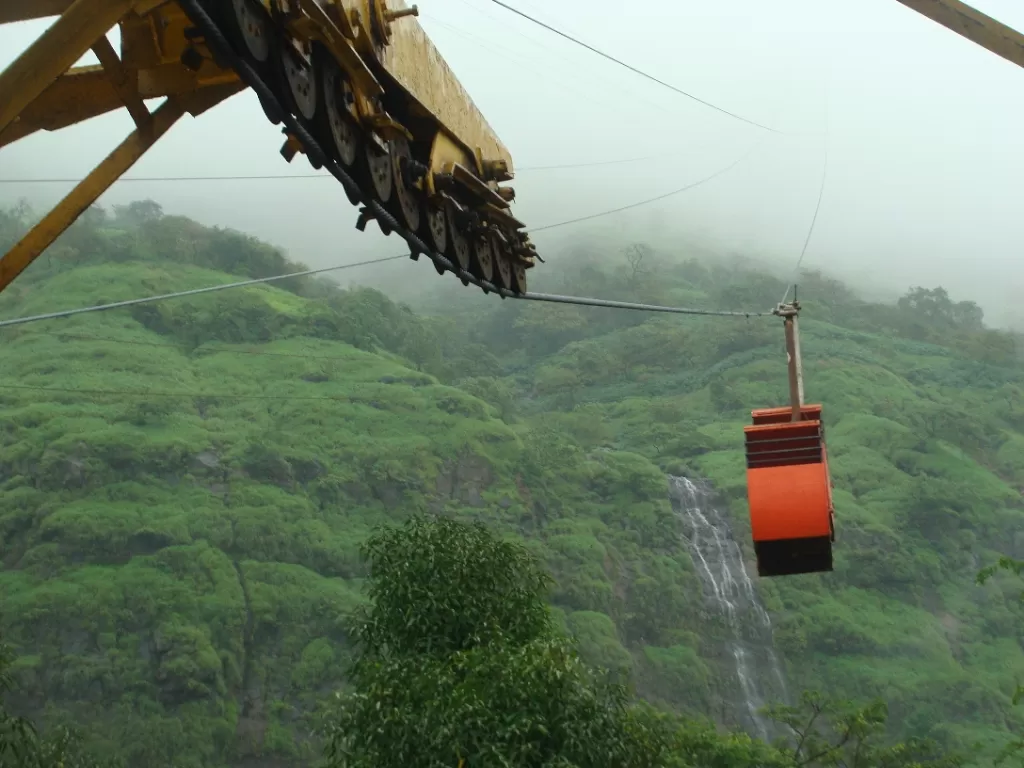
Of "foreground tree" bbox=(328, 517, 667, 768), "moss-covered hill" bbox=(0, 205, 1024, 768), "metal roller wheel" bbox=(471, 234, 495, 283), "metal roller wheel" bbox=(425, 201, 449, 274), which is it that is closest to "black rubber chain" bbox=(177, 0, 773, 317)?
"metal roller wheel" bbox=(425, 201, 449, 274)

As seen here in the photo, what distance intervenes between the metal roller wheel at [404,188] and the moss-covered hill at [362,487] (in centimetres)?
2106

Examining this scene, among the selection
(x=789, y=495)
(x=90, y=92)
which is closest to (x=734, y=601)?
(x=789, y=495)

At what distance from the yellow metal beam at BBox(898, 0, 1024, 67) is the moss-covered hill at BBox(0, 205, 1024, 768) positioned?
81.7 ft

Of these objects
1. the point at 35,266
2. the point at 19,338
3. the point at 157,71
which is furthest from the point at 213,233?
the point at 157,71

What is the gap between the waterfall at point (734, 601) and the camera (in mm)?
41750

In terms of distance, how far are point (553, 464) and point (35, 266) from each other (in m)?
Answer: 30.5

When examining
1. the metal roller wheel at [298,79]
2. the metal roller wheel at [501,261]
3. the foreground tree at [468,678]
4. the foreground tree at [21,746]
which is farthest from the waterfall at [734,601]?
the metal roller wheel at [298,79]

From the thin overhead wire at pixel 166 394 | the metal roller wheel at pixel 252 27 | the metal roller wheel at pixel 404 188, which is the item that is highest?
the metal roller wheel at pixel 252 27

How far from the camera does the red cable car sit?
7961 mm

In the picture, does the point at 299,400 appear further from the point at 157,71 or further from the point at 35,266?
the point at 157,71

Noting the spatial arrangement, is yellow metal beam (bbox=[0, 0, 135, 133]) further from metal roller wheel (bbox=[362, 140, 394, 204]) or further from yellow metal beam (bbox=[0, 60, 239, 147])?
metal roller wheel (bbox=[362, 140, 394, 204])

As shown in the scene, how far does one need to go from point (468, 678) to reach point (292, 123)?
24.1ft

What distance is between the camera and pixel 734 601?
4638 cm

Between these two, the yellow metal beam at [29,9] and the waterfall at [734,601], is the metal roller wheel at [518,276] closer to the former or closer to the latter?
the yellow metal beam at [29,9]
